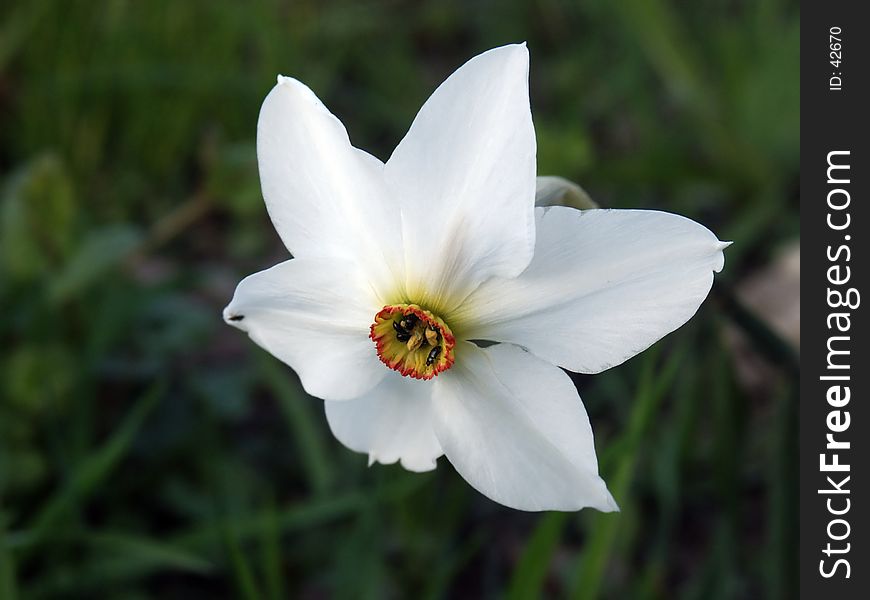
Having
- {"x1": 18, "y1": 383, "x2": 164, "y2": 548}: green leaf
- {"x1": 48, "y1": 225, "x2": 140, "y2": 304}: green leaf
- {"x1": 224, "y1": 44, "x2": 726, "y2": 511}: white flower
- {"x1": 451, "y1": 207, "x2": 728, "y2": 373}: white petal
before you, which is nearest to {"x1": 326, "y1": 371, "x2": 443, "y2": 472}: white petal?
{"x1": 224, "y1": 44, "x2": 726, "y2": 511}: white flower

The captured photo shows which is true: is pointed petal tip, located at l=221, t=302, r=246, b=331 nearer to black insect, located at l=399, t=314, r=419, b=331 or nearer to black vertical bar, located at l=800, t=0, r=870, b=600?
black insect, located at l=399, t=314, r=419, b=331

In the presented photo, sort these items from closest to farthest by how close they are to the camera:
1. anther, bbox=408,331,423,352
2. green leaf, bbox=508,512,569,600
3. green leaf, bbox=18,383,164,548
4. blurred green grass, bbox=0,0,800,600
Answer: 1. anther, bbox=408,331,423,352
2. green leaf, bbox=508,512,569,600
3. green leaf, bbox=18,383,164,548
4. blurred green grass, bbox=0,0,800,600

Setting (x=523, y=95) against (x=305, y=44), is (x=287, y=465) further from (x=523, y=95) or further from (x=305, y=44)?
(x=305, y=44)

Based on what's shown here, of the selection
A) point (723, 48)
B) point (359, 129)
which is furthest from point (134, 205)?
point (723, 48)

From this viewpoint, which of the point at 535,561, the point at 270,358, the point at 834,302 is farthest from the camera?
the point at 270,358

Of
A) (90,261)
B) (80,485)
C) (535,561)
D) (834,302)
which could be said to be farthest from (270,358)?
(834,302)

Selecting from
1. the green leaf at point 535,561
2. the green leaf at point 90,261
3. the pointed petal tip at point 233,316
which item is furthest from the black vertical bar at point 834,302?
the green leaf at point 90,261

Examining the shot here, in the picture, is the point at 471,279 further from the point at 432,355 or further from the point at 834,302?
the point at 834,302
